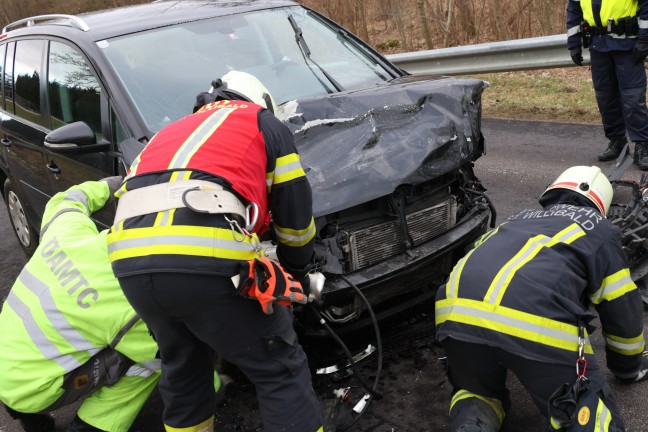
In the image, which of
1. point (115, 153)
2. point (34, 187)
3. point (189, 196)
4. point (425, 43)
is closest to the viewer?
point (189, 196)

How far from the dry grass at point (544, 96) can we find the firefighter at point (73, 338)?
5.37m

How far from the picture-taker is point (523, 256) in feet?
7.82

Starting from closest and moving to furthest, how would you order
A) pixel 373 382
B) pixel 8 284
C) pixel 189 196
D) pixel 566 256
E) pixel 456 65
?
pixel 189 196
pixel 566 256
pixel 373 382
pixel 8 284
pixel 456 65

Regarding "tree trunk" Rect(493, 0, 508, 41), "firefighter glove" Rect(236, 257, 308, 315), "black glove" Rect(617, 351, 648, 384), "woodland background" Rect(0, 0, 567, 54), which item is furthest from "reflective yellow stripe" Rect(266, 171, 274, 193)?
"tree trunk" Rect(493, 0, 508, 41)

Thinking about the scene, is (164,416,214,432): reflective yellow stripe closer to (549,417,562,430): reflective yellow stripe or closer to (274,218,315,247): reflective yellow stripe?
(274,218,315,247): reflective yellow stripe

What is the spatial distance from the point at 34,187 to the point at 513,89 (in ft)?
19.7

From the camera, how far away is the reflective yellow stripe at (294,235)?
2.29 m

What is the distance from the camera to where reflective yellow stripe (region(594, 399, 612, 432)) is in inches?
85.2

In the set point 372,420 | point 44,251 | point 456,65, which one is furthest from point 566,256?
point 456,65

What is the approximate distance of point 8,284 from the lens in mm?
4855

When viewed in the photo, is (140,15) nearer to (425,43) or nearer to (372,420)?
(372,420)

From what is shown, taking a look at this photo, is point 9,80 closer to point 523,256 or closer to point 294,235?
point 294,235

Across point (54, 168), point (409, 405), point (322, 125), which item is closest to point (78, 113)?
point (54, 168)

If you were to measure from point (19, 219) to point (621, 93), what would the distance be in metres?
4.81
